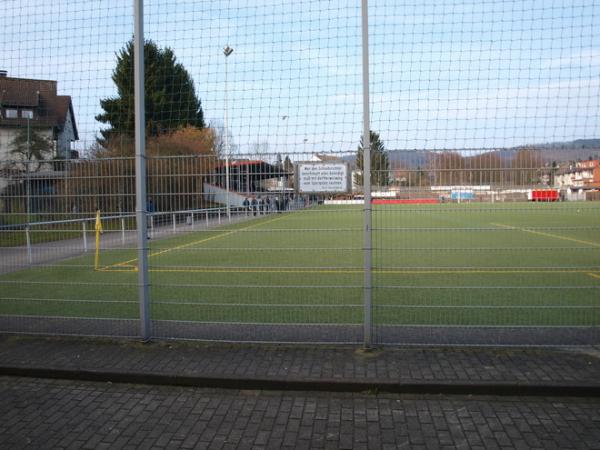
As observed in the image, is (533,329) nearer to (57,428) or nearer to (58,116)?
(57,428)

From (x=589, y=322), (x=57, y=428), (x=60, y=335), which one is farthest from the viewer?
(x=589, y=322)

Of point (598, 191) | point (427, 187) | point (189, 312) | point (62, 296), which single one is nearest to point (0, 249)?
point (62, 296)

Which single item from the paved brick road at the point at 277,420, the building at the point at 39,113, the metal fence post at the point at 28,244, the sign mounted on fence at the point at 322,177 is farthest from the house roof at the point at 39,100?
the paved brick road at the point at 277,420

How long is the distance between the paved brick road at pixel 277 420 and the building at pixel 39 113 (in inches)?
124

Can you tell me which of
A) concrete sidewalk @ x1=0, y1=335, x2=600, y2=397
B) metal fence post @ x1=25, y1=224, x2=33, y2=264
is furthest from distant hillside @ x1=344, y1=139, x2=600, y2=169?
metal fence post @ x1=25, y1=224, x2=33, y2=264

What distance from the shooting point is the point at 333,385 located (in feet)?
15.4

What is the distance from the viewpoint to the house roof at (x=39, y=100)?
648 centimetres

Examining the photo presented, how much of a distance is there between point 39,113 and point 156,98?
2086mm

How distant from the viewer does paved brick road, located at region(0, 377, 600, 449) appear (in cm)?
384

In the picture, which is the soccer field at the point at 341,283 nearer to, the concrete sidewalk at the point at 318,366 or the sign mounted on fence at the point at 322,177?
the sign mounted on fence at the point at 322,177

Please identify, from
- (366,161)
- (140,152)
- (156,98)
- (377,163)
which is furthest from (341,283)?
(140,152)

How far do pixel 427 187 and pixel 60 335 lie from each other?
455 cm

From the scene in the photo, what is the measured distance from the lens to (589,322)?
668 centimetres

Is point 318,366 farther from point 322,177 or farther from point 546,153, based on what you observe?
point 546,153
